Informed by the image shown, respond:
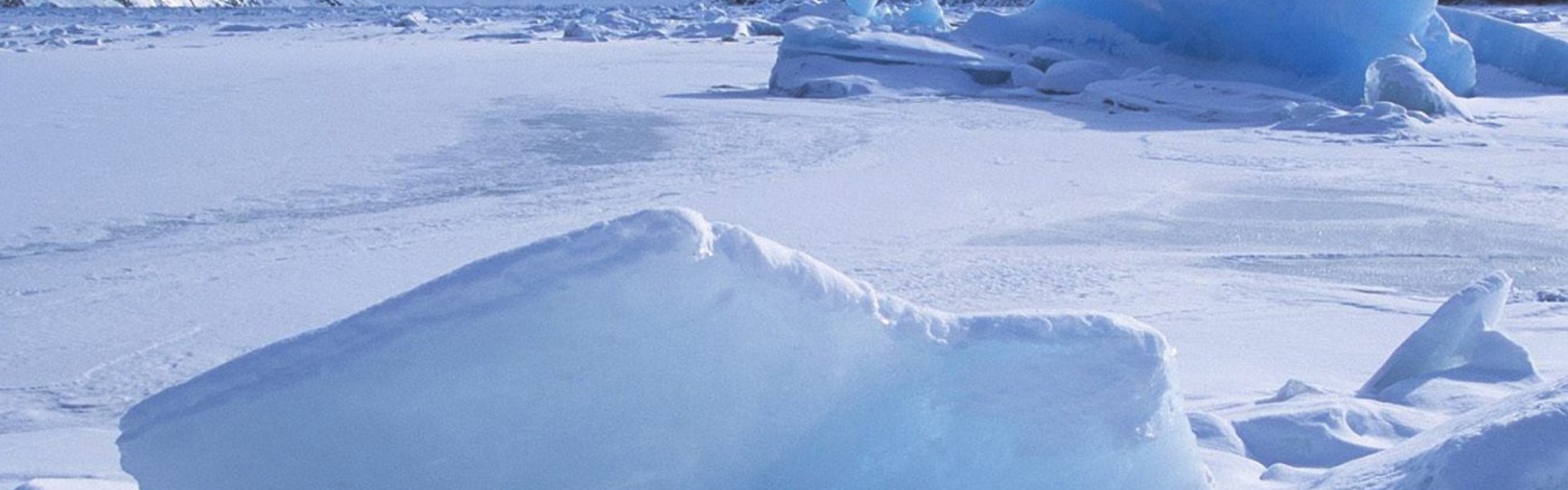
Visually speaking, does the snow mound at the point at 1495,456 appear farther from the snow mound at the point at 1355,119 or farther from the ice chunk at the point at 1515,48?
the ice chunk at the point at 1515,48

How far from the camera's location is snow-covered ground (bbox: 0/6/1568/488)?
2.73 m

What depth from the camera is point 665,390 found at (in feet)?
4.16

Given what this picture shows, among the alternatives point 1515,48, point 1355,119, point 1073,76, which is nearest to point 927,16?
point 1073,76

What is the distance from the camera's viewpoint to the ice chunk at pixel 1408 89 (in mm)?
7207

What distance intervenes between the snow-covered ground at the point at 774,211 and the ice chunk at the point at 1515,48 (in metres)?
0.73

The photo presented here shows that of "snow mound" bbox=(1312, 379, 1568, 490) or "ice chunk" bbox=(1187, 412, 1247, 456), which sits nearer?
"snow mound" bbox=(1312, 379, 1568, 490)

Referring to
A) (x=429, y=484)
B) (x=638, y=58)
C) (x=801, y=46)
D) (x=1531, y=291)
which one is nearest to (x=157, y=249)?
(x=429, y=484)

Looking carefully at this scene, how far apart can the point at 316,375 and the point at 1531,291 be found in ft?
9.03

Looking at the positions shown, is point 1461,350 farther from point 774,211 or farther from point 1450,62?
point 1450,62

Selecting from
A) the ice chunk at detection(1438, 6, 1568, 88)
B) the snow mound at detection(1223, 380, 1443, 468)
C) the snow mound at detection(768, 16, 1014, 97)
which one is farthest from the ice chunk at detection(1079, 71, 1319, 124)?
the snow mound at detection(1223, 380, 1443, 468)

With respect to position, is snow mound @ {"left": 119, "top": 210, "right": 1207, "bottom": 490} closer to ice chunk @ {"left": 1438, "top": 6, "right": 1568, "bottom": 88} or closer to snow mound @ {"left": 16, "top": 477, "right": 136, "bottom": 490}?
snow mound @ {"left": 16, "top": 477, "right": 136, "bottom": 490}

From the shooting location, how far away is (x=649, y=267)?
3.95 feet

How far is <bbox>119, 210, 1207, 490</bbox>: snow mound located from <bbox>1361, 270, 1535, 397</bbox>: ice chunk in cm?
101

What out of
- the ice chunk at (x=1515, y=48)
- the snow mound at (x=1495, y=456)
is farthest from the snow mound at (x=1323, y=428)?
the ice chunk at (x=1515, y=48)
